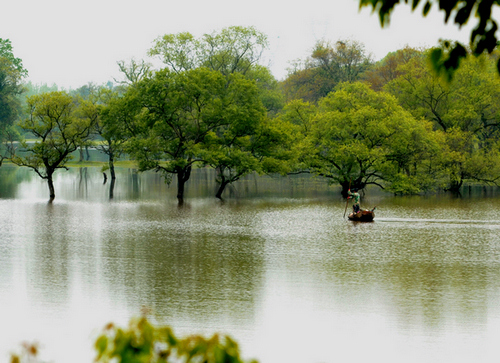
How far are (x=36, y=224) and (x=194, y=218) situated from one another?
869 cm

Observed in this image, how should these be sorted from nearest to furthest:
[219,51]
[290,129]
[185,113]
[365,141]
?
[185,113]
[290,129]
[365,141]
[219,51]

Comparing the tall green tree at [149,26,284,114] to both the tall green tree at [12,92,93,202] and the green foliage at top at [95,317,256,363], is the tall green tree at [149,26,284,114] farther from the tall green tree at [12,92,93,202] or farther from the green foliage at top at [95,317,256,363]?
the green foliage at top at [95,317,256,363]

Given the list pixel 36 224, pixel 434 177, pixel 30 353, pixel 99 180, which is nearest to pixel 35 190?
pixel 99 180

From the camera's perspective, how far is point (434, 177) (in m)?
54.2

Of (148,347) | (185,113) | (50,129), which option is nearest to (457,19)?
(148,347)

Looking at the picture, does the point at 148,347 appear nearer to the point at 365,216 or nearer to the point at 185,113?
the point at 365,216

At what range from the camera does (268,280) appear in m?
19.1

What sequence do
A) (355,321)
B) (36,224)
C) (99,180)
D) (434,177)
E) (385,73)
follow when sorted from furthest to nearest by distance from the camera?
(385,73)
(99,180)
(434,177)
(36,224)
(355,321)

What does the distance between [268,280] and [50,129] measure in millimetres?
34788

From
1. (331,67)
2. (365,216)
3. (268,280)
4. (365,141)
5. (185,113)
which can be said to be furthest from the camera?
(331,67)

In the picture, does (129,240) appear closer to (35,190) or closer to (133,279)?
(133,279)

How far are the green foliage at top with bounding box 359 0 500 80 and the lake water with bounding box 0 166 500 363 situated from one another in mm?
3114

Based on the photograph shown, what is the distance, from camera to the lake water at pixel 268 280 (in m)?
13.4

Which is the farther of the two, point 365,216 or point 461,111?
point 461,111
